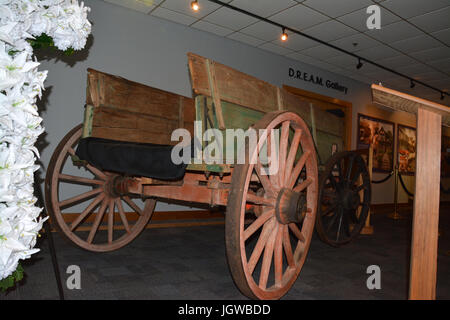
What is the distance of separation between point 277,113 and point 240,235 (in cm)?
70

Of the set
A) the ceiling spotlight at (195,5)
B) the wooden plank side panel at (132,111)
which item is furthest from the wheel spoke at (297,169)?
the ceiling spotlight at (195,5)

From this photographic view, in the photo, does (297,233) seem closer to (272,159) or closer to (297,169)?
(297,169)

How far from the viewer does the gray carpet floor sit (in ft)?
6.14

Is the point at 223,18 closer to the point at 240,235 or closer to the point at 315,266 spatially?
the point at 315,266

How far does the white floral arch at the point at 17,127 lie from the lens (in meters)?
1.08

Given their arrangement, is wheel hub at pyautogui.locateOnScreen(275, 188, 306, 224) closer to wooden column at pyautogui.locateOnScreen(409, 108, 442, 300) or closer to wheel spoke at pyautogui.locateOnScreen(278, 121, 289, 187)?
wheel spoke at pyautogui.locateOnScreen(278, 121, 289, 187)

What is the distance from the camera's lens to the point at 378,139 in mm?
8078

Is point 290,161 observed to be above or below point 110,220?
above

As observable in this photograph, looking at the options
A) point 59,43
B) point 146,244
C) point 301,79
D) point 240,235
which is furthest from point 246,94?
point 301,79

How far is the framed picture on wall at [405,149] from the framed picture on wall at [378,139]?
1.27ft

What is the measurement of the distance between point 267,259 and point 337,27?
4106 mm

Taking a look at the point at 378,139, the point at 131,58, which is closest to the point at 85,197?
the point at 131,58

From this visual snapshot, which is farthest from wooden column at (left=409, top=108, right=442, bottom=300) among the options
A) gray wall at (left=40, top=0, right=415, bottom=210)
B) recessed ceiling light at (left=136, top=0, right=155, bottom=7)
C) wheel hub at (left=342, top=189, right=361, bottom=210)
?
recessed ceiling light at (left=136, top=0, right=155, bottom=7)

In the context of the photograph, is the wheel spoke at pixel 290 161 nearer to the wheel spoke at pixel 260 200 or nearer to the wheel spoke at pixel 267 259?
the wheel spoke at pixel 260 200
